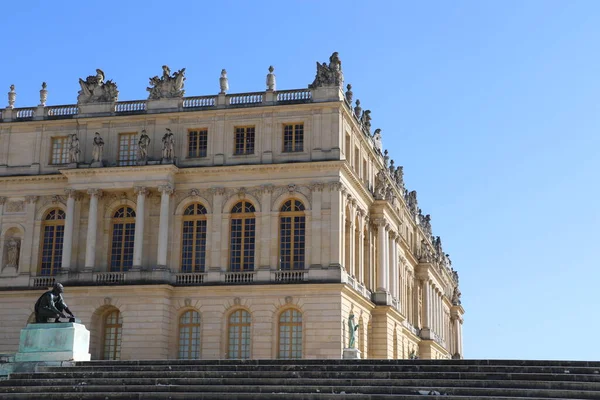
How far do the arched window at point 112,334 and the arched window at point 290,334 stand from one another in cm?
855

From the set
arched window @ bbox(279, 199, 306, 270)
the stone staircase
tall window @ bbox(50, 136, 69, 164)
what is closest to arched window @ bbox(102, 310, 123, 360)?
arched window @ bbox(279, 199, 306, 270)

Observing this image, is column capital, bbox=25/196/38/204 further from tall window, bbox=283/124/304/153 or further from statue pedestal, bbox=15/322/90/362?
statue pedestal, bbox=15/322/90/362

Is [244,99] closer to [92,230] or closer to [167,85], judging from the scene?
[167,85]

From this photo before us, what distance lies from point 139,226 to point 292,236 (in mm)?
8056

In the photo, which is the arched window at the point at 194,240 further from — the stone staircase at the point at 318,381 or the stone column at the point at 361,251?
the stone staircase at the point at 318,381

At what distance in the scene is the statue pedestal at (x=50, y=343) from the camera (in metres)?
29.2

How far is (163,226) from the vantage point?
Result: 47.0m

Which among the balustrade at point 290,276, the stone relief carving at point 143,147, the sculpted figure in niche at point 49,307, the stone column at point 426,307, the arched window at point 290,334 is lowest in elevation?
the sculpted figure in niche at point 49,307

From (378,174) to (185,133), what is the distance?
1453 centimetres

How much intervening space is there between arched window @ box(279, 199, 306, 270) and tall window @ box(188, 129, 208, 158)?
5.66 metres

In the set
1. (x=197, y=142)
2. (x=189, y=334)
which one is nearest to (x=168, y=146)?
(x=197, y=142)

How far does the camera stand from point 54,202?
49.8 m

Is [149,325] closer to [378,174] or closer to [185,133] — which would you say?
[185,133]

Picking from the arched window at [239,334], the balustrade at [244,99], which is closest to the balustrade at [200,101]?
the balustrade at [244,99]
